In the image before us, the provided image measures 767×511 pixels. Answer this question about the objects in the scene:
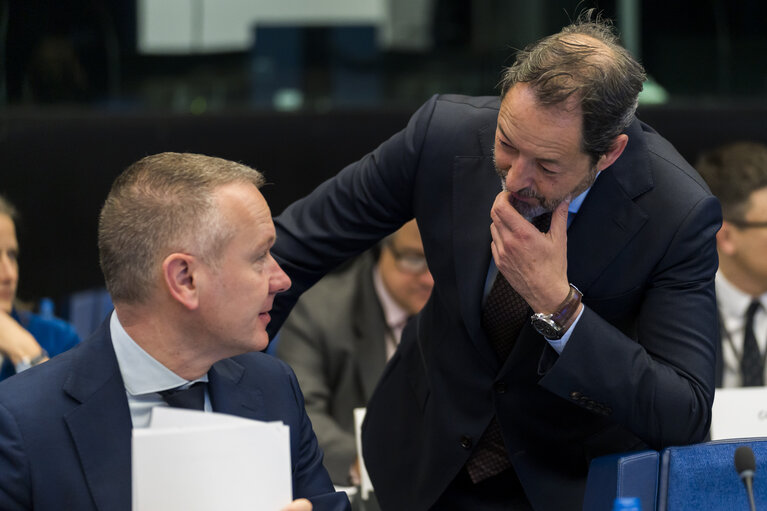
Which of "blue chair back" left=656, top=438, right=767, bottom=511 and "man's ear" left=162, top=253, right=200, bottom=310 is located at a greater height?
"man's ear" left=162, top=253, right=200, bottom=310

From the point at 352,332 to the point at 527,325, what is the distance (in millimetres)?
1690

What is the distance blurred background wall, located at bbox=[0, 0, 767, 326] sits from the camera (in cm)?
446

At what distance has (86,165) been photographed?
445 centimetres

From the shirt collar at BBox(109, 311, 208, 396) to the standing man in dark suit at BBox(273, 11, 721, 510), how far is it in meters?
0.46

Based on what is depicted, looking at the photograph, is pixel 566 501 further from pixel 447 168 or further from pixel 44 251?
pixel 44 251

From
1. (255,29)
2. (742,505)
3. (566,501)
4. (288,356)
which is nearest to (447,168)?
(566,501)

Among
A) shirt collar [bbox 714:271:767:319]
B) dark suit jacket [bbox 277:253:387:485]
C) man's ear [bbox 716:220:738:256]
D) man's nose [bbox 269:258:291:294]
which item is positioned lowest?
dark suit jacket [bbox 277:253:387:485]

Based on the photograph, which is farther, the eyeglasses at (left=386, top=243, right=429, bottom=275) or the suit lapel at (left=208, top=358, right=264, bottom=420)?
the eyeglasses at (left=386, top=243, right=429, bottom=275)

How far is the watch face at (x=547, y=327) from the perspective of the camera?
183 centimetres

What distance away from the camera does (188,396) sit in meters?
1.77

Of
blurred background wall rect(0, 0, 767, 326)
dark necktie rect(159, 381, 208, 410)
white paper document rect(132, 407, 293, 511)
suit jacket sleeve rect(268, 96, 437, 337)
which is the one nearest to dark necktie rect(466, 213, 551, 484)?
suit jacket sleeve rect(268, 96, 437, 337)

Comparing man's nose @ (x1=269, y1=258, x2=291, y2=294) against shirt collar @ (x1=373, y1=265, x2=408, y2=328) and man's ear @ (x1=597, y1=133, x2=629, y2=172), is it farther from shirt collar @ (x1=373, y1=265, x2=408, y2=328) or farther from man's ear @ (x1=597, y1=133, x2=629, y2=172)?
shirt collar @ (x1=373, y1=265, x2=408, y2=328)

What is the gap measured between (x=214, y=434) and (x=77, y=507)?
0.35 m

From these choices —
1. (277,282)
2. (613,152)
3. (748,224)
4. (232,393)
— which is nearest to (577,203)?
(613,152)
